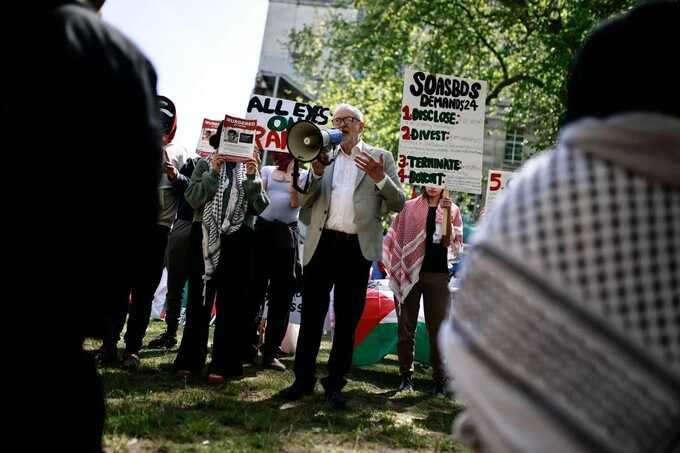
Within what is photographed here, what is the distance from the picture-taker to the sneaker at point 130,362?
6004 mm

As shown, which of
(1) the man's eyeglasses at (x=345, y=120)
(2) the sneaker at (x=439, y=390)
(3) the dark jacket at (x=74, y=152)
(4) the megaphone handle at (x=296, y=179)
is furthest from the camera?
(2) the sneaker at (x=439, y=390)

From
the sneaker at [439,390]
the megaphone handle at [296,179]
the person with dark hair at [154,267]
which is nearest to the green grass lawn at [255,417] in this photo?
the sneaker at [439,390]

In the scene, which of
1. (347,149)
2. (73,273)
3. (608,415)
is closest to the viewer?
(608,415)

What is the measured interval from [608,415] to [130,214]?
1055 mm

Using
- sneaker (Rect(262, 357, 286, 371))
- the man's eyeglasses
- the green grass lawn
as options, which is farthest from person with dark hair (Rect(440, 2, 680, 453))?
sneaker (Rect(262, 357, 286, 371))

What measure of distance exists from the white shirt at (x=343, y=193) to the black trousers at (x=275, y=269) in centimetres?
140

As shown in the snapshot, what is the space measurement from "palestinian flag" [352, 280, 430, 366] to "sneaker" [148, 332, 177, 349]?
216cm

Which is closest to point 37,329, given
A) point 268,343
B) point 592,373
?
point 592,373

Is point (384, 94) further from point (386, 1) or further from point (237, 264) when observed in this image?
point (237, 264)

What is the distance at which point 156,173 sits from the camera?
1576 mm

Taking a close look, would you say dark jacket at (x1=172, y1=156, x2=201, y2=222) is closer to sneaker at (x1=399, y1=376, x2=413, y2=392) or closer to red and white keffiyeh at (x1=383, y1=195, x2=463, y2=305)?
red and white keffiyeh at (x1=383, y1=195, x2=463, y2=305)

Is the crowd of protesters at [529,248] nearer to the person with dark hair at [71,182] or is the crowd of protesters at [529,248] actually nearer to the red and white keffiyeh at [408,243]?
the person with dark hair at [71,182]

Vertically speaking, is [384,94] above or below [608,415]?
above

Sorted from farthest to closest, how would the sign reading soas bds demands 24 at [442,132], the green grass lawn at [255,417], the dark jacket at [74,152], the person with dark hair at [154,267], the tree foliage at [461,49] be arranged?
the tree foliage at [461,49], the sign reading soas bds demands 24 at [442,132], the person with dark hair at [154,267], the green grass lawn at [255,417], the dark jacket at [74,152]
